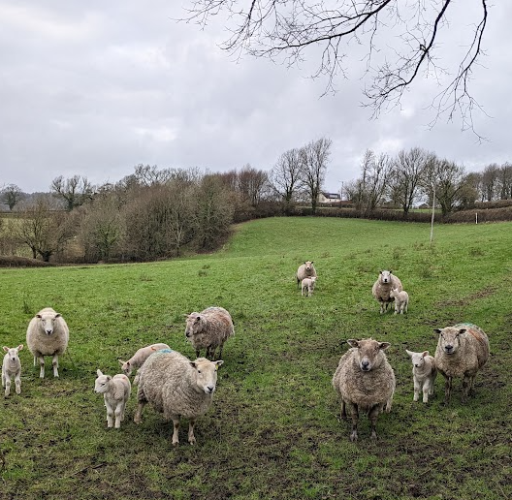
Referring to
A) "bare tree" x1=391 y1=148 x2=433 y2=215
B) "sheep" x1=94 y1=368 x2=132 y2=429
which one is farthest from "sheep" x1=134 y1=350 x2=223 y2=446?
"bare tree" x1=391 y1=148 x2=433 y2=215

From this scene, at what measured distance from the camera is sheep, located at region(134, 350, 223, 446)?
731 centimetres

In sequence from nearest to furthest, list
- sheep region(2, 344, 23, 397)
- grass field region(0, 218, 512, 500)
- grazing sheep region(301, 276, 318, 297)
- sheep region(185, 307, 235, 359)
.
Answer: grass field region(0, 218, 512, 500) < sheep region(2, 344, 23, 397) < sheep region(185, 307, 235, 359) < grazing sheep region(301, 276, 318, 297)

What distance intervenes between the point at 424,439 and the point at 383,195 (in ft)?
225

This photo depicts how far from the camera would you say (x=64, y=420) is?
8.22 metres

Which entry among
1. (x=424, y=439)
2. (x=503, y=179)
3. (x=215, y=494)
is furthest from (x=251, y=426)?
(x=503, y=179)

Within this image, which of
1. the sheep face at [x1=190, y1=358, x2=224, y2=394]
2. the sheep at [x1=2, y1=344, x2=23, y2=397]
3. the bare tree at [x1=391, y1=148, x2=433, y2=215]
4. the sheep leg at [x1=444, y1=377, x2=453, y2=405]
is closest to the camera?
the sheep face at [x1=190, y1=358, x2=224, y2=394]

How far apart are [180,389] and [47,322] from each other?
4829mm

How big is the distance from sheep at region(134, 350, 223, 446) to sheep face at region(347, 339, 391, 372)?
2.45m

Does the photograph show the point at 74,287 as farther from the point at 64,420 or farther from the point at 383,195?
the point at 383,195

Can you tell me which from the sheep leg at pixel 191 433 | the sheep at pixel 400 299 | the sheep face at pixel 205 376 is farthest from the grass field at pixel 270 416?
the sheep face at pixel 205 376

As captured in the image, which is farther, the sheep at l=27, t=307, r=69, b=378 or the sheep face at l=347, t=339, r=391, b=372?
the sheep at l=27, t=307, r=69, b=378

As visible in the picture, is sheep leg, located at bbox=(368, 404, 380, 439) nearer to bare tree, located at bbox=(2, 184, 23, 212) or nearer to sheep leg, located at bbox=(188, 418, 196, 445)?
sheep leg, located at bbox=(188, 418, 196, 445)

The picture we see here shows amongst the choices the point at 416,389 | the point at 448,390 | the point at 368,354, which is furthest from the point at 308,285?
the point at 368,354

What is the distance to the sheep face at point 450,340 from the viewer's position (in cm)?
852
